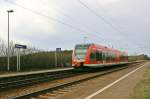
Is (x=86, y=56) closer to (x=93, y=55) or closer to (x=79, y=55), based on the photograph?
(x=79, y=55)

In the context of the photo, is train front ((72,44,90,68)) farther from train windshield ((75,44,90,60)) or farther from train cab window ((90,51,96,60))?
train cab window ((90,51,96,60))

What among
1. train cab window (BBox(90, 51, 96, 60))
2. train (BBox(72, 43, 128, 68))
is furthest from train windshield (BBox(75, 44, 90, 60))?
train cab window (BBox(90, 51, 96, 60))

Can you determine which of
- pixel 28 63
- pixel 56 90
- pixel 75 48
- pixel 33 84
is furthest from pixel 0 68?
pixel 56 90

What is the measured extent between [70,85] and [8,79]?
6.11 m

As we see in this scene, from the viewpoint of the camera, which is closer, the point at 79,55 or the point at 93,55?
the point at 79,55

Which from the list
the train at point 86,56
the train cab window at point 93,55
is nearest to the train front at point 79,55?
the train at point 86,56

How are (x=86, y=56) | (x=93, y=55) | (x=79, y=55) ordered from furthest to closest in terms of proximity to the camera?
(x=93, y=55), (x=79, y=55), (x=86, y=56)

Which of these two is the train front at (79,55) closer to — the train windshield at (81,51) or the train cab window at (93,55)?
the train windshield at (81,51)

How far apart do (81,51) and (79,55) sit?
0.48 meters

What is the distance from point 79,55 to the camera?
1314 inches

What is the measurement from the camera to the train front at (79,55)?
32625 millimetres

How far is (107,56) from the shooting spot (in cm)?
4094

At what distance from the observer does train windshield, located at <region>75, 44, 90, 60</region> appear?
33034 mm

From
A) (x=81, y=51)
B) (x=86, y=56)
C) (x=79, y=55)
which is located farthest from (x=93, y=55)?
(x=79, y=55)
